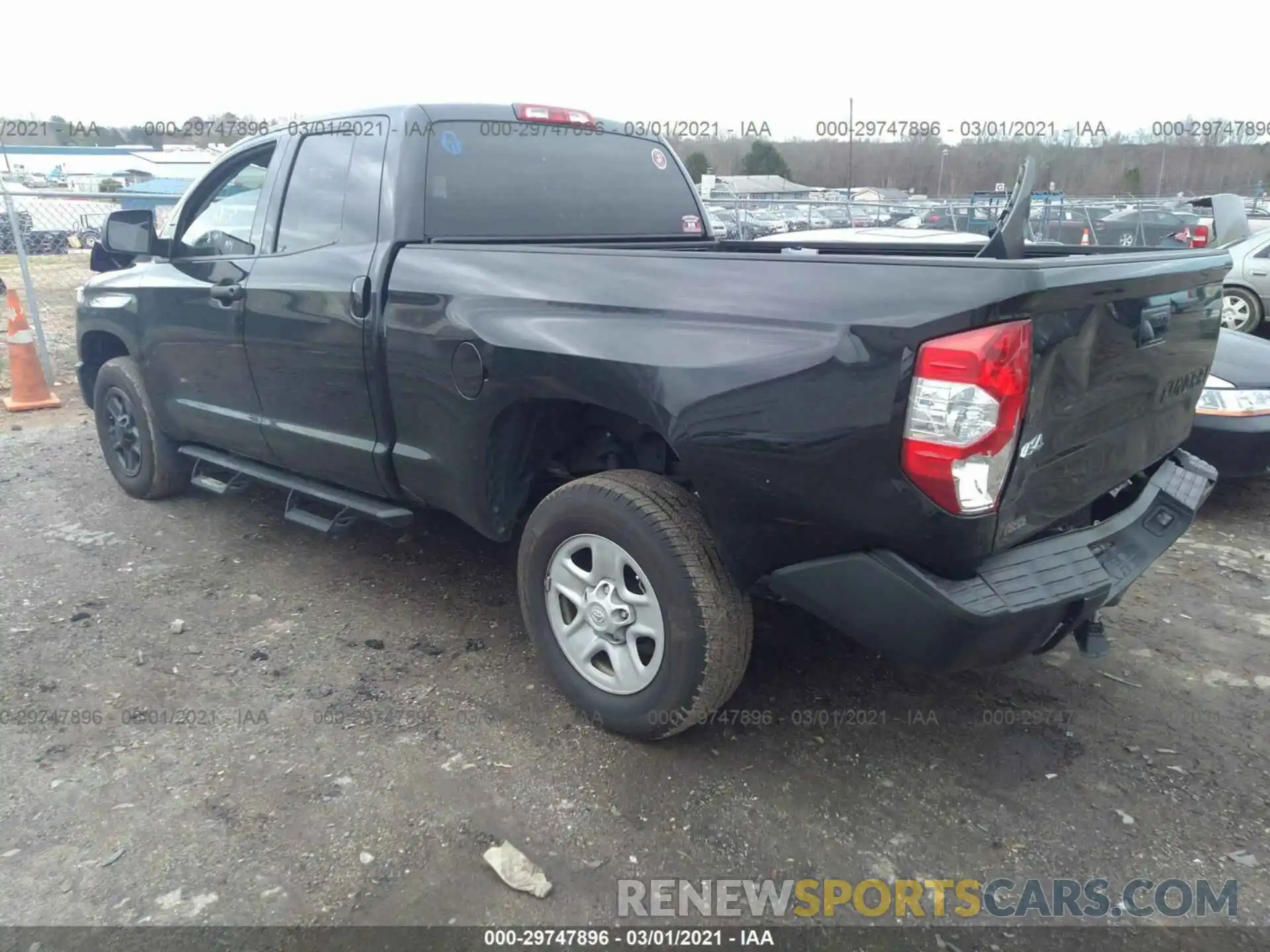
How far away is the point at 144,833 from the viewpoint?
2562mm

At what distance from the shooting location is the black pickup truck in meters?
2.18

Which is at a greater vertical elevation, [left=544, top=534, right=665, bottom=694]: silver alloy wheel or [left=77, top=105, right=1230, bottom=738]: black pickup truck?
[left=77, top=105, right=1230, bottom=738]: black pickup truck

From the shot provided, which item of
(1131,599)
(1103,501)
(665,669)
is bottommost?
(1131,599)

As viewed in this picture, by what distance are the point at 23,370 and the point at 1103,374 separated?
8368 mm

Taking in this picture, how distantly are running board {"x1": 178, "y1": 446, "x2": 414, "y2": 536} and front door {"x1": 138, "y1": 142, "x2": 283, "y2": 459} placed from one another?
0.09 metres

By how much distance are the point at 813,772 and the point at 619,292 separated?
5.13 ft

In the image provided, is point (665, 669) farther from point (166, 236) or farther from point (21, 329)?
point (21, 329)

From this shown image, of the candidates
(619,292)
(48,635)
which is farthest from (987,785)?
(48,635)

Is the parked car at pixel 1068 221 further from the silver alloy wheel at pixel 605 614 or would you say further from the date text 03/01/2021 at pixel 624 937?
the date text 03/01/2021 at pixel 624 937

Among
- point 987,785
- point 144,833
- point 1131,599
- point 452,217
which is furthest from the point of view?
point 1131,599

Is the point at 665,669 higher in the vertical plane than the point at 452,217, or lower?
lower

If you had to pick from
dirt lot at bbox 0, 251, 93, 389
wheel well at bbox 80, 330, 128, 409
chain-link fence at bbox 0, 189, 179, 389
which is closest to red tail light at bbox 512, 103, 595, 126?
wheel well at bbox 80, 330, 128, 409

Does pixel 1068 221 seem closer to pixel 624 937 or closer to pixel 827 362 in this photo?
pixel 827 362

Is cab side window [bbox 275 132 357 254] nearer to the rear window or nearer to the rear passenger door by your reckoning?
the rear passenger door
